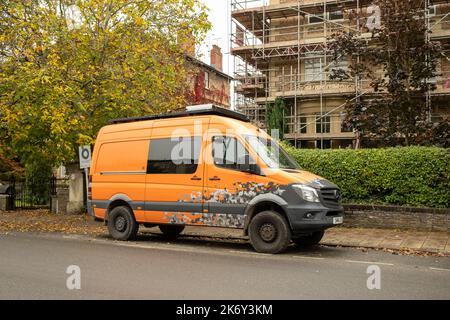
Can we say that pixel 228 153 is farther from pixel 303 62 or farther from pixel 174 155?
pixel 303 62

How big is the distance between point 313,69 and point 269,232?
22.3m

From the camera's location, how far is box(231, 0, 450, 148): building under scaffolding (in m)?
27.1

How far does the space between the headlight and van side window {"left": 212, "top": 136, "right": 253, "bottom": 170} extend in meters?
1.23

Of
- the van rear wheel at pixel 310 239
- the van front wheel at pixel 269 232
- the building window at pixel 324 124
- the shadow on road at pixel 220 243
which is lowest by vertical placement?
the shadow on road at pixel 220 243

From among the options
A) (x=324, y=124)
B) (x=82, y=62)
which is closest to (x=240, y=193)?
(x=82, y=62)

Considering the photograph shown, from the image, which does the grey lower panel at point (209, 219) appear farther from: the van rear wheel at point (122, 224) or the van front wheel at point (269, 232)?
the van rear wheel at point (122, 224)

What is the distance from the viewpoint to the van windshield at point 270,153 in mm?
9734

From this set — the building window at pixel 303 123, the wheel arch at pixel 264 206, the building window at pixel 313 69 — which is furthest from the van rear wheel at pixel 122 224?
the building window at pixel 313 69

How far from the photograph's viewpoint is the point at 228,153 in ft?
32.6

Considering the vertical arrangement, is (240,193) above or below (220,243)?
above

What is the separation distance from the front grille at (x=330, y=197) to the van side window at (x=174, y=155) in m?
2.82

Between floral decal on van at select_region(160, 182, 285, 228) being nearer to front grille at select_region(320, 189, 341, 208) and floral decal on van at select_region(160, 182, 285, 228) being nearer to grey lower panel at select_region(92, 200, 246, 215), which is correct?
grey lower panel at select_region(92, 200, 246, 215)

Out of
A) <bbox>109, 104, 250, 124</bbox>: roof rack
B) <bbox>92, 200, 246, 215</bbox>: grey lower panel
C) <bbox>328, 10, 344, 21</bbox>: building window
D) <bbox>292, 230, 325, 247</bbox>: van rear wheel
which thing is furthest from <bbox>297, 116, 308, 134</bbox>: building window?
<bbox>92, 200, 246, 215</bbox>: grey lower panel
